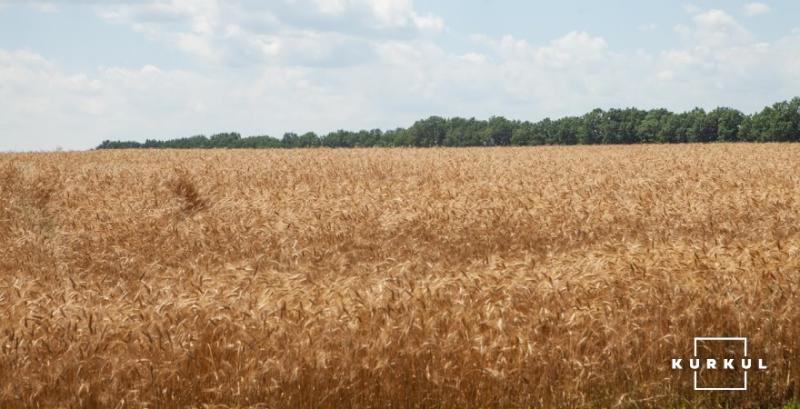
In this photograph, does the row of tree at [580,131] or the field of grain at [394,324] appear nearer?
the field of grain at [394,324]

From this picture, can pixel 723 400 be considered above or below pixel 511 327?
below

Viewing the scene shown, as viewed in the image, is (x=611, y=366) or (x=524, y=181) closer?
(x=611, y=366)

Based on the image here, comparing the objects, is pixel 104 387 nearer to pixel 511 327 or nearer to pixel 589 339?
pixel 511 327

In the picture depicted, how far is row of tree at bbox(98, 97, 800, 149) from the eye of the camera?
288ft

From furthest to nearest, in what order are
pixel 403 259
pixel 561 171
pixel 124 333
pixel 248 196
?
1. pixel 561 171
2. pixel 248 196
3. pixel 403 259
4. pixel 124 333

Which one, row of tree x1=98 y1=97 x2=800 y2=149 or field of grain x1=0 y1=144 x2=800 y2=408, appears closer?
field of grain x1=0 y1=144 x2=800 y2=408

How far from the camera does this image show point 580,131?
10588cm

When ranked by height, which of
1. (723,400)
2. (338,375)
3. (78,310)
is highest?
(78,310)

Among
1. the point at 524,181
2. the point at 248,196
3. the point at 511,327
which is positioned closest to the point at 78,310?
the point at 511,327

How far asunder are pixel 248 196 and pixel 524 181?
23.8 ft

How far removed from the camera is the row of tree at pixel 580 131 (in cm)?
8769

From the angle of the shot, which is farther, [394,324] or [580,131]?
[580,131]

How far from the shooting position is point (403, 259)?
14.0m

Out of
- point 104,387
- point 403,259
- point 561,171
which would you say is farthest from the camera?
point 561,171
